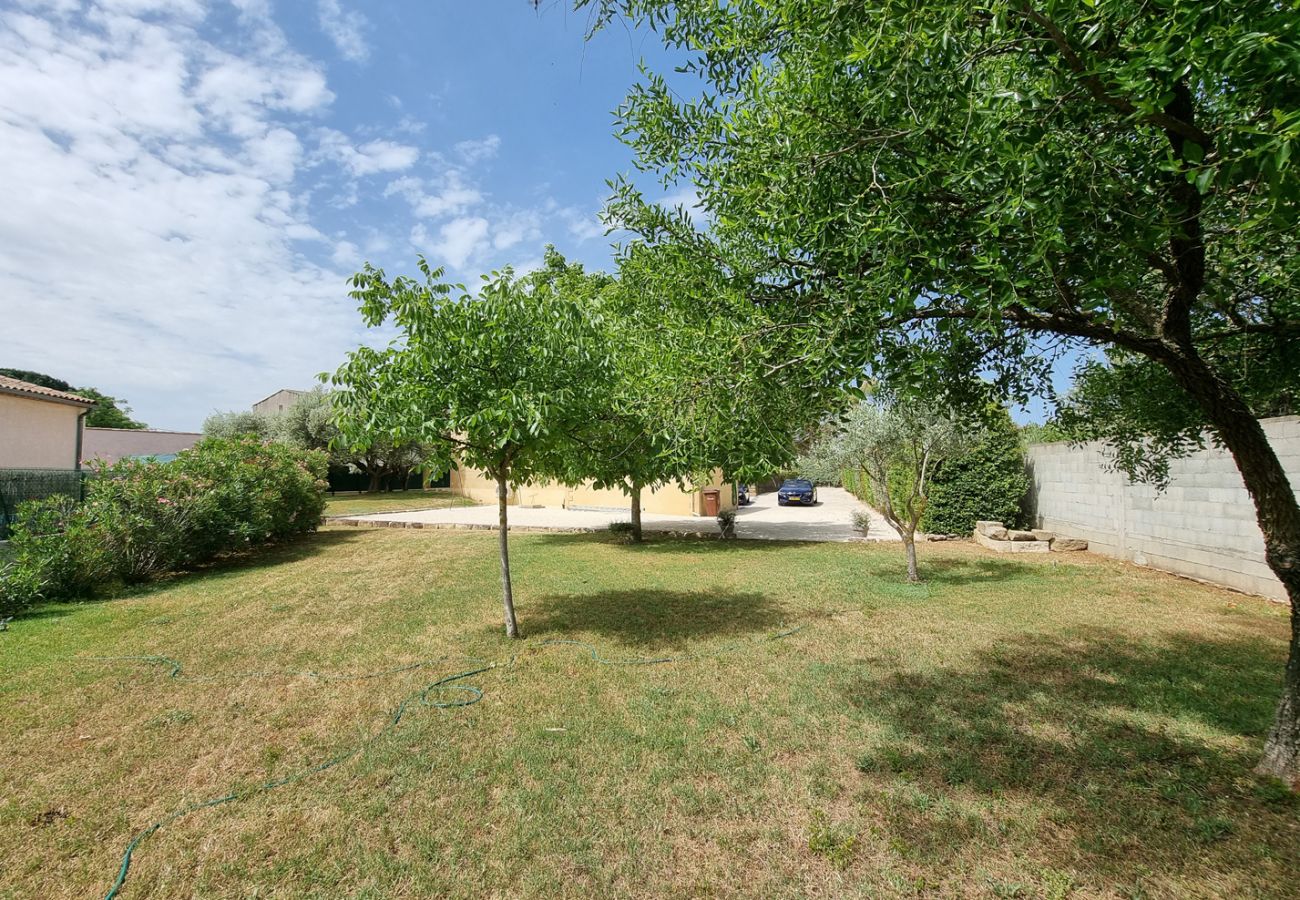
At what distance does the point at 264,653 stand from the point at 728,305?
576 cm

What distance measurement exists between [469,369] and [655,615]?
3.71 meters

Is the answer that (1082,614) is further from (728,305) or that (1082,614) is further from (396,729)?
(396,729)

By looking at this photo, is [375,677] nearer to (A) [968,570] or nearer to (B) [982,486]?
(A) [968,570]

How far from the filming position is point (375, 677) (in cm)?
523

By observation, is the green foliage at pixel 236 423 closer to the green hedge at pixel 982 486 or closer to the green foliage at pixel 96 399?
the green foliage at pixel 96 399

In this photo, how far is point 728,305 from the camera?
374 cm

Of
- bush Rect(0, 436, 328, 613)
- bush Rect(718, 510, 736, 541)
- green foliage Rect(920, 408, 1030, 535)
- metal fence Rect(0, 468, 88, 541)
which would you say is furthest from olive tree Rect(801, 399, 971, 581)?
metal fence Rect(0, 468, 88, 541)

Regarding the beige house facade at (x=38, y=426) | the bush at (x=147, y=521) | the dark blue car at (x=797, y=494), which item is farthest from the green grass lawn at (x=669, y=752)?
the dark blue car at (x=797, y=494)

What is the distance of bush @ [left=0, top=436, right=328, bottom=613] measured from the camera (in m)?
8.02

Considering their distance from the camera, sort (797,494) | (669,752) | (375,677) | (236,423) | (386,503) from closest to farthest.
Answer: (669,752) < (375,677) < (797,494) < (386,503) < (236,423)

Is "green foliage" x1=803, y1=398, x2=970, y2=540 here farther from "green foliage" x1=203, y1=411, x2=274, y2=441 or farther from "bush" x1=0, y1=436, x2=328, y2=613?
"green foliage" x1=203, y1=411, x2=274, y2=441

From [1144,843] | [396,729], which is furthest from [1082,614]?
[396,729]

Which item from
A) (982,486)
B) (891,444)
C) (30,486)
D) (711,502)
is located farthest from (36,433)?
(982,486)

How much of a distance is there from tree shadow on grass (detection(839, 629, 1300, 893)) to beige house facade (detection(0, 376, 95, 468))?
18.7 metres
